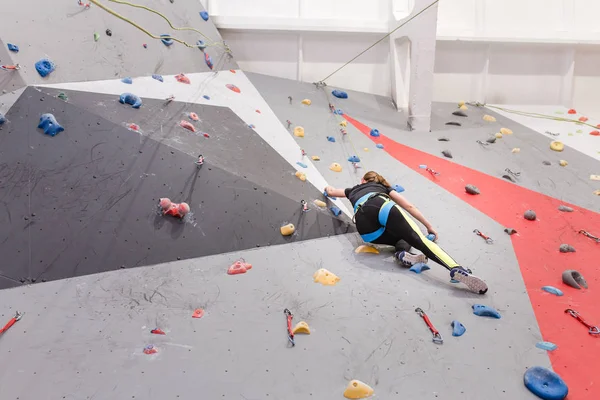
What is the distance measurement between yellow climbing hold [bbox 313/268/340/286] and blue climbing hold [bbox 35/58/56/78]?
1.96 meters

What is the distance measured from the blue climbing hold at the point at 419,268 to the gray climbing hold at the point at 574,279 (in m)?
0.74

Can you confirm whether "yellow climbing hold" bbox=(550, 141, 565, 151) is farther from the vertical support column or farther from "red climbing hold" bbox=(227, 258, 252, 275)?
"red climbing hold" bbox=(227, 258, 252, 275)

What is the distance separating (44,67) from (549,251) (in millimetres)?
3267

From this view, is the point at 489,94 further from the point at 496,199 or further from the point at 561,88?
the point at 496,199

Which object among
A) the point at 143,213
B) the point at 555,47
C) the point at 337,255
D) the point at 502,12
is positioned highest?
the point at 502,12

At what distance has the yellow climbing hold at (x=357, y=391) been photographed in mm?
1505

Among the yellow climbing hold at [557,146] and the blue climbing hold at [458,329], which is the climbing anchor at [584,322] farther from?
the yellow climbing hold at [557,146]

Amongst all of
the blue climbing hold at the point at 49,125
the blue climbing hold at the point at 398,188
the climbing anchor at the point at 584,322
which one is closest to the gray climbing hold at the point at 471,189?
the blue climbing hold at the point at 398,188

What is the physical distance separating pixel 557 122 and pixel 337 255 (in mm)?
3983

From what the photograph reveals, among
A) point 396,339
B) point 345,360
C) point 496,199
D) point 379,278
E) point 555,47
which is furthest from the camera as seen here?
point 555,47

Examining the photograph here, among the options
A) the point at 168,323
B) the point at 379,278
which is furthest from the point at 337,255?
the point at 168,323

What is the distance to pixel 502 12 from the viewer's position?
222 inches

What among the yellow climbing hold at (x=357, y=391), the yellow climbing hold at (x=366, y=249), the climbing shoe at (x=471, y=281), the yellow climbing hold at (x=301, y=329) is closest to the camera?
the yellow climbing hold at (x=357, y=391)

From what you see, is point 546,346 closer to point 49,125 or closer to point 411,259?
point 411,259
